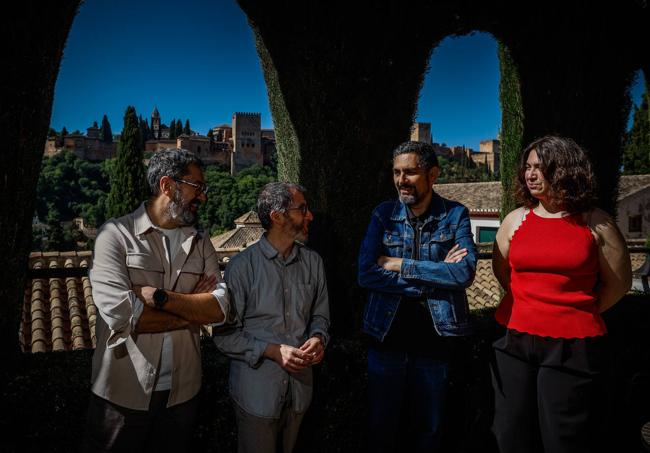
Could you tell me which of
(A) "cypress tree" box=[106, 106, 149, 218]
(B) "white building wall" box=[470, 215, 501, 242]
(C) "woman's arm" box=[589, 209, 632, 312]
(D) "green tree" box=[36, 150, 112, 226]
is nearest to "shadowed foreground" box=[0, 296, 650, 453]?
(C) "woman's arm" box=[589, 209, 632, 312]

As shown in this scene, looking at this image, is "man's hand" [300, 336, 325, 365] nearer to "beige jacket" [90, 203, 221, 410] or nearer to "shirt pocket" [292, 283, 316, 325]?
"shirt pocket" [292, 283, 316, 325]

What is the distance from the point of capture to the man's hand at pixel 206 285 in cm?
215

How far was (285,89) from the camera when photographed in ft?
12.3

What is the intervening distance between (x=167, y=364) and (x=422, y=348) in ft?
4.33

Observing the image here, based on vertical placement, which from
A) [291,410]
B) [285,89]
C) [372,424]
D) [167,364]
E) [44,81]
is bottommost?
[372,424]

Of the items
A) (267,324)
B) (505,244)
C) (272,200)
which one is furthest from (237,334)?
(505,244)

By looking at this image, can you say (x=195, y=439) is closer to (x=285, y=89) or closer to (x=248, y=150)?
(x=285, y=89)

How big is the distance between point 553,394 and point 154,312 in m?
1.95

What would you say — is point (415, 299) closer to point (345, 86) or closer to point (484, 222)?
point (345, 86)

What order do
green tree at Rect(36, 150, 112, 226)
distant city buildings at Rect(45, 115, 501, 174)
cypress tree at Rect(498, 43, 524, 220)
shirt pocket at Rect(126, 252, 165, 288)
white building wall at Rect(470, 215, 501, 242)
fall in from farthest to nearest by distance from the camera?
distant city buildings at Rect(45, 115, 501, 174)
green tree at Rect(36, 150, 112, 226)
white building wall at Rect(470, 215, 501, 242)
cypress tree at Rect(498, 43, 524, 220)
shirt pocket at Rect(126, 252, 165, 288)

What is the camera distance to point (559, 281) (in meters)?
2.12

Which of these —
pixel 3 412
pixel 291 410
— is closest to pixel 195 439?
pixel 291 410

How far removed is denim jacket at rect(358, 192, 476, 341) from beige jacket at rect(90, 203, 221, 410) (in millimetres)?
981

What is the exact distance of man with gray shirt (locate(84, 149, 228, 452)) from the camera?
1.90 m
